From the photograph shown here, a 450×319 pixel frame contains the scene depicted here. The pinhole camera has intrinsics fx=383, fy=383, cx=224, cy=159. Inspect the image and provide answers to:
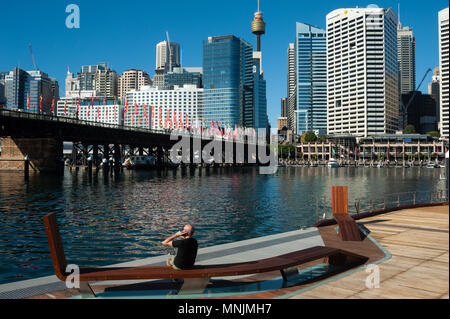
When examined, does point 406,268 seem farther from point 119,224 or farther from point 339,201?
point 119,224

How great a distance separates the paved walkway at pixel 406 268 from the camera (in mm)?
8055

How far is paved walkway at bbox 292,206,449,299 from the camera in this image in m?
8.05

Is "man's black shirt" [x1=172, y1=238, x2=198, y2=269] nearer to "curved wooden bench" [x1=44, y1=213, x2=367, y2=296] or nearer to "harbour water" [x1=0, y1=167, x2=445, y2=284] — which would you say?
"curved wooden bench" [x1=44, y1=213, x2=367, y2=296]

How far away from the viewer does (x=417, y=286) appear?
8.48 metres

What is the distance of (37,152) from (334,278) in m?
93.7

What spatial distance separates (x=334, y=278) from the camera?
9352mm

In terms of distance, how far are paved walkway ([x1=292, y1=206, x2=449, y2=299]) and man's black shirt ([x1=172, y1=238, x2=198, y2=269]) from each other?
97.6 inches

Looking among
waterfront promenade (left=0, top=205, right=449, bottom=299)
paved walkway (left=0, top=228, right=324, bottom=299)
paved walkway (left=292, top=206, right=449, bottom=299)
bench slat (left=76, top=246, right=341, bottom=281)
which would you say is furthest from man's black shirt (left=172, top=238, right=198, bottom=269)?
paved walkway (left=292, top=206, right=449, bottom=299)

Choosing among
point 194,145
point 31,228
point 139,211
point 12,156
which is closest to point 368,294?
point 31,228

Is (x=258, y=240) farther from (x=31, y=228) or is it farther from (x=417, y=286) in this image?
(x=31, y=228)

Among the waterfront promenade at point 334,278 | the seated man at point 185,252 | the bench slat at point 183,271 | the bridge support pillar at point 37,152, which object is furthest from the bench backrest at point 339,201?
the bridge support pillar at point 37,152

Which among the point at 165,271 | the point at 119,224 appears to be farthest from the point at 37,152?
the point at 165,271

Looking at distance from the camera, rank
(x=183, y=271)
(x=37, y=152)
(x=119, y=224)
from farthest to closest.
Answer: (x=37, y=152)
(x=119, y=224)
(x=183, y=271)

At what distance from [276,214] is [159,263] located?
20.0m
